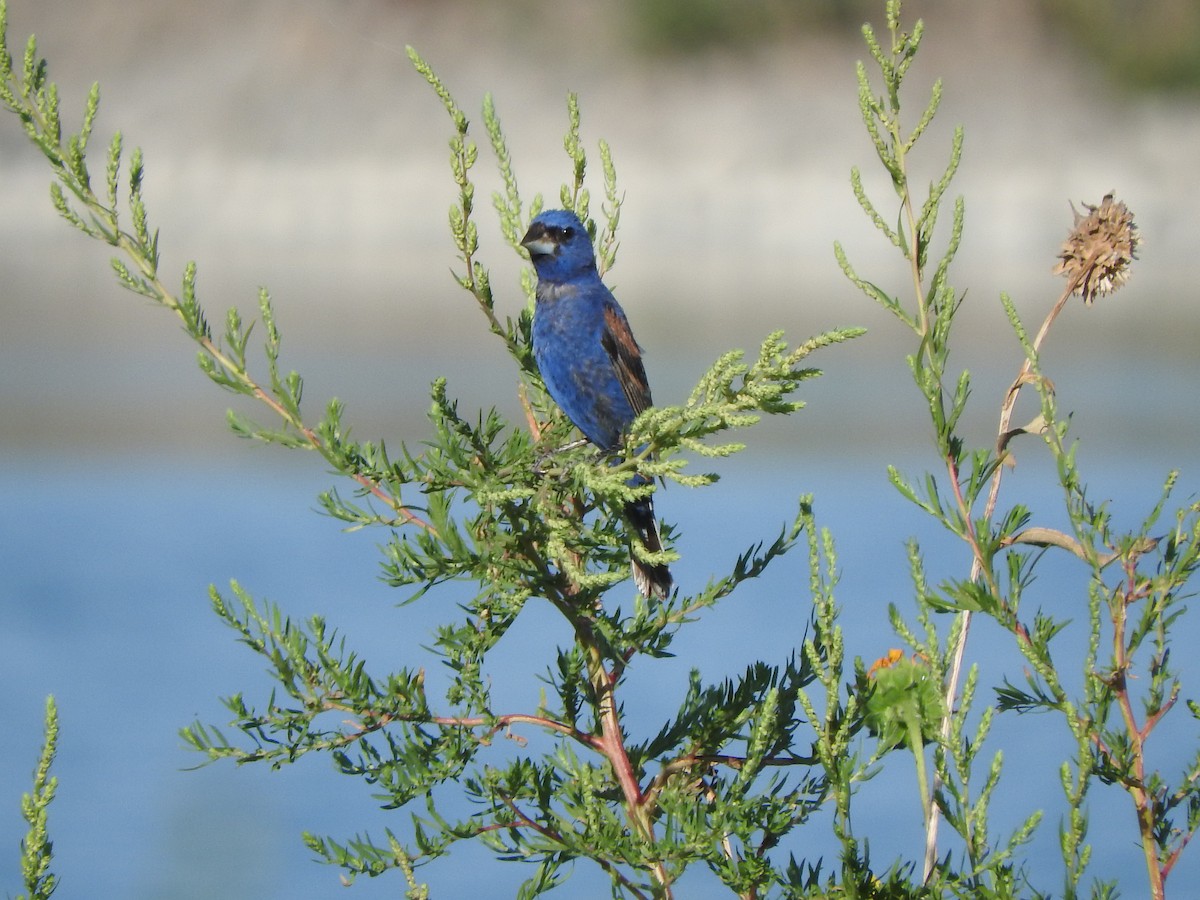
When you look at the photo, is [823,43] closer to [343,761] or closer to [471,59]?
[471,59]

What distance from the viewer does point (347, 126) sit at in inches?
934

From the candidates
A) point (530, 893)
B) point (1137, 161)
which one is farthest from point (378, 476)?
point (1137, 161)

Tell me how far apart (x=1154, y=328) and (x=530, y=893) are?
17.8 metres

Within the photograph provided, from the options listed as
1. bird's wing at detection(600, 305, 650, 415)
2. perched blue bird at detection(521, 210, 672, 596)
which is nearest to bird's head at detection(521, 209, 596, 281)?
perched blue bird at detection(521, 210, 672, 596)

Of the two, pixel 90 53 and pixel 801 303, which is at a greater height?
pixel 90 53

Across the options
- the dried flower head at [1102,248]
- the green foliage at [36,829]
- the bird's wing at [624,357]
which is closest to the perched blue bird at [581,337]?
the bird's wing at [624,357]

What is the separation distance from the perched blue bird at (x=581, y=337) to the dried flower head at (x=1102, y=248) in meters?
1.41

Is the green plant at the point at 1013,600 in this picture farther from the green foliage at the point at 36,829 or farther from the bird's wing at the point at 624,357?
the bird's wing at the point at 624,357

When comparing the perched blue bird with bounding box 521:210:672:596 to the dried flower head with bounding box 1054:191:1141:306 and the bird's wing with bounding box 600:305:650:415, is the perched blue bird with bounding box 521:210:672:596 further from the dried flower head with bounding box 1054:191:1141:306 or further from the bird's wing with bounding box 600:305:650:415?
the dried flower head with bounding box 1054:191:1141:306

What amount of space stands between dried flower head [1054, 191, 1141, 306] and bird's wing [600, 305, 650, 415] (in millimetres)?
1676

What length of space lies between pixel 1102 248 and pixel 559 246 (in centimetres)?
158

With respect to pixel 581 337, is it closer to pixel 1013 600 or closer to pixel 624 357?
pixel 624 357

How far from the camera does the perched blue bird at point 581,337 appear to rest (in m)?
3.66

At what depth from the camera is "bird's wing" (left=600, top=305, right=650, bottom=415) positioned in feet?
12.8
